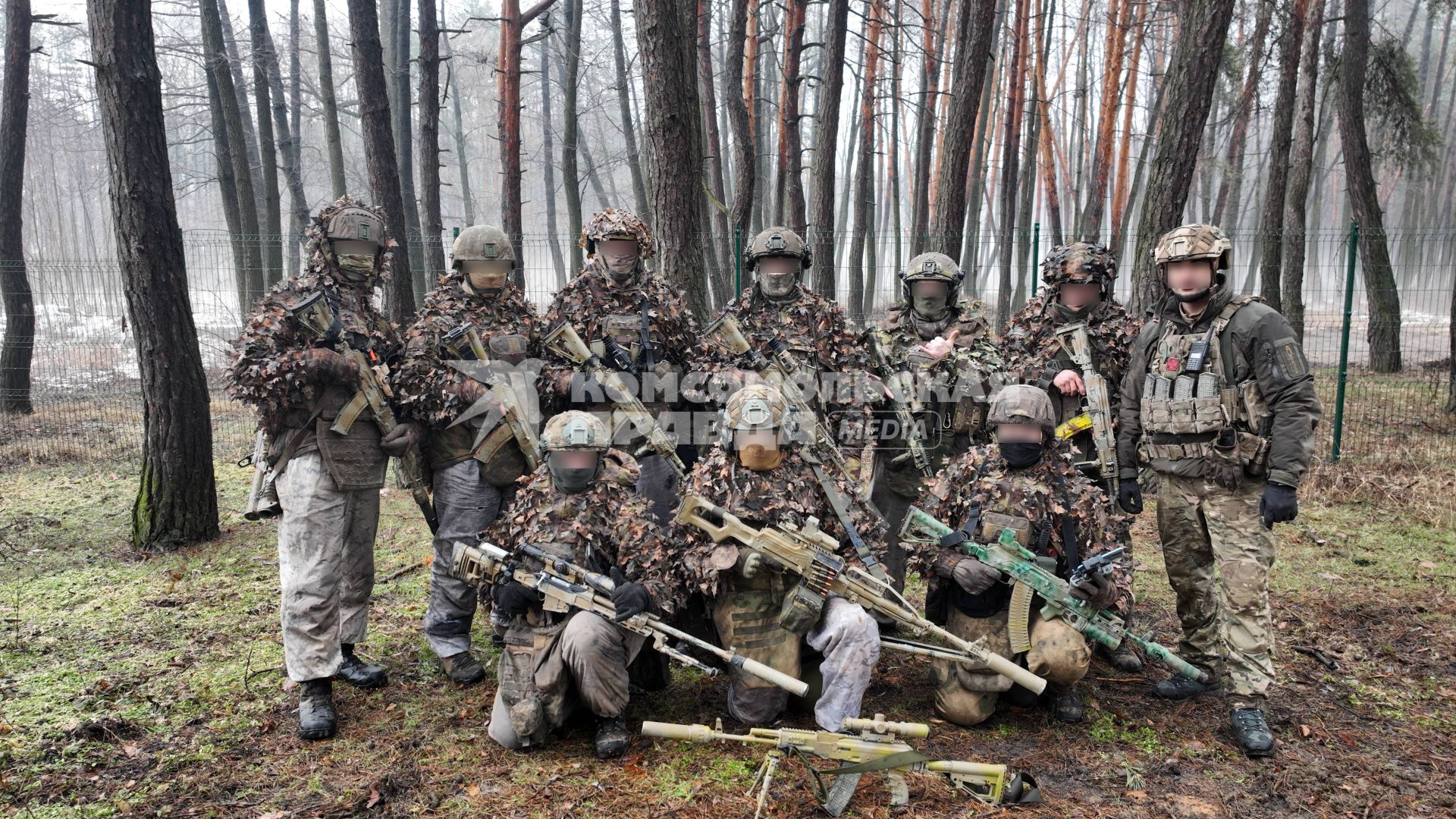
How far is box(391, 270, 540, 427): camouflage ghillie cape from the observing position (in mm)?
4957

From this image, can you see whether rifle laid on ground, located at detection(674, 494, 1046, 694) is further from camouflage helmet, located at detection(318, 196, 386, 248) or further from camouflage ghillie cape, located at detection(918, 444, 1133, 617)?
camouflage helmet, located at detection(318, 196, 386, 248)

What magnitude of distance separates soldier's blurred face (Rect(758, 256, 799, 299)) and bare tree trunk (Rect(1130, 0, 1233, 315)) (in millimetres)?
3836

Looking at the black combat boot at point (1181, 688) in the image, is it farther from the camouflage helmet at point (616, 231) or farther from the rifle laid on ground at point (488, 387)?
the camouflage helmet at point (616, 231)

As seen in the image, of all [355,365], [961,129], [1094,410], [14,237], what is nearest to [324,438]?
[355,365]

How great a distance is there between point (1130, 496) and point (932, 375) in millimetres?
1519

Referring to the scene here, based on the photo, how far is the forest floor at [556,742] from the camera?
3732 millimetres

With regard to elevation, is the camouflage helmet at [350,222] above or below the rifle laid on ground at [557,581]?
above

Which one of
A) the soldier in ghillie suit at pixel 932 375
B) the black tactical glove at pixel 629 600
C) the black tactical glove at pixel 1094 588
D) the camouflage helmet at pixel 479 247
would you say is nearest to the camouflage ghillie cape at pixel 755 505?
the black tactical glove at pixel 629 600

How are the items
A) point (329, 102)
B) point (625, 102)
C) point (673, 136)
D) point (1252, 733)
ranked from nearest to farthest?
point (1252, 733) < point (673, 136) < point (329, 102) < point (625, 102)

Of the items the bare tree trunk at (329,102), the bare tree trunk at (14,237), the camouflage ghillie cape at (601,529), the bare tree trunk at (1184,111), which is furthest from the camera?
the bare tree trunk at (329,102)

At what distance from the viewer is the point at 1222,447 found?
4449 mm

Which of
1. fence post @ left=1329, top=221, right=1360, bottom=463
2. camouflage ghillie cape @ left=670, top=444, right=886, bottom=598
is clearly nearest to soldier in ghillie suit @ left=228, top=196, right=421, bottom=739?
camouflage ghillie cape @ left=670, top=444, right=886, bottom=598

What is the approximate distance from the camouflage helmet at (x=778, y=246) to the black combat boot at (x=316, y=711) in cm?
379

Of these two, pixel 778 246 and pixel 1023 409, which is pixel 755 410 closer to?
pixel 1023 409
